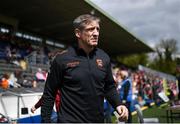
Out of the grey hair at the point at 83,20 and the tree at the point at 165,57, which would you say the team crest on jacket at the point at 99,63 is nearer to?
the grey hair at the point at 83,20

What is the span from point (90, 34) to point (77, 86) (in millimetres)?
468

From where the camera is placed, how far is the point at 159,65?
92.7 m

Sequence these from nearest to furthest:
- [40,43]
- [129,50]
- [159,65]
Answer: [40,43], [129,50], [159,65]

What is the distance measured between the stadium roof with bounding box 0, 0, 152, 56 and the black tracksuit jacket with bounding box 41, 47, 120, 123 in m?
19.5

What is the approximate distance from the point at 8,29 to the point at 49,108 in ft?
81.6

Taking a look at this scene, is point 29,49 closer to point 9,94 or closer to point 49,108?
point 9,94

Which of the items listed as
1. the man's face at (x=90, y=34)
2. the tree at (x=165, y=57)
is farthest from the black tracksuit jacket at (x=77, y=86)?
the tree at (x=165, y=57)

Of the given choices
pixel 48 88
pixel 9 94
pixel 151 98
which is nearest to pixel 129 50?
pixel 151 98

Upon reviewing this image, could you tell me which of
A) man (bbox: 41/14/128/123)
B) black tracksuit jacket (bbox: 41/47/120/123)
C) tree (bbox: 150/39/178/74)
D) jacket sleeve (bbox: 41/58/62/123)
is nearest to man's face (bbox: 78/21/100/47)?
man (bbox: 41/14/128/123)

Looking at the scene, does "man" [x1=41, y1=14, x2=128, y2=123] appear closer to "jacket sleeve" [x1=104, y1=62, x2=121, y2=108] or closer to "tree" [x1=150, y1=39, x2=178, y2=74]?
"jacket sleeve" [x1=104, y1=62, x2=121, y2=108]

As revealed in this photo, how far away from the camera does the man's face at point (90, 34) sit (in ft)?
12.0

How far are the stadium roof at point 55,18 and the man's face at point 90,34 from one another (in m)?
19.5

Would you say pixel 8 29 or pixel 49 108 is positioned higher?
pixel 8 29

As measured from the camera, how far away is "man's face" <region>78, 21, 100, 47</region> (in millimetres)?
3656
